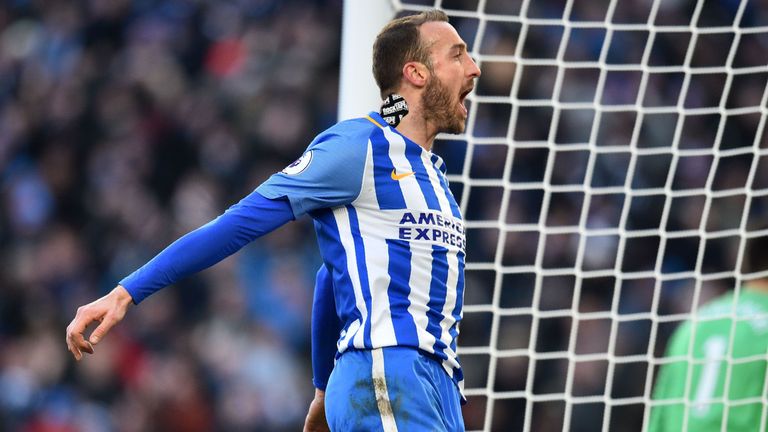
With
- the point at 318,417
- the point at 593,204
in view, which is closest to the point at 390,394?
the point at 318,417

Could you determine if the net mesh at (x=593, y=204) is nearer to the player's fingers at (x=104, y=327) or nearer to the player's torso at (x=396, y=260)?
the player's torso at (x=396, y=260)

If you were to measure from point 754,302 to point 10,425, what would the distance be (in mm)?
4187

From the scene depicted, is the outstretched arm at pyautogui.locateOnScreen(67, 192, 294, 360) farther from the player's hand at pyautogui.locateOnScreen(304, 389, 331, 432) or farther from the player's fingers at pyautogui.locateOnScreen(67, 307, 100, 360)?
the player's hand at pyautogui.locateOnScreen(304, 389, 331, 432)

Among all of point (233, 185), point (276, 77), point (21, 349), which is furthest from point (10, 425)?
point (276, 77)

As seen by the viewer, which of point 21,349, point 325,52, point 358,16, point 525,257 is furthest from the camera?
point 325,52

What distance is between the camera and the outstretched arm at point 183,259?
7.82ft

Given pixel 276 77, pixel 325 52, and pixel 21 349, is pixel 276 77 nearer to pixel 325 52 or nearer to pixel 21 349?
pixel 325 52

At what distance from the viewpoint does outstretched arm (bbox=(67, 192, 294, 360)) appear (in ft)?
7.82

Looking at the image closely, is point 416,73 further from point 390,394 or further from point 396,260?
point 390,394

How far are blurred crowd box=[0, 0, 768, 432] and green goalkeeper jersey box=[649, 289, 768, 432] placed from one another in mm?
1472

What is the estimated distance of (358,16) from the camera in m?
3.39

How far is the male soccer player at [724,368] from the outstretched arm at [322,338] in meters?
1.68

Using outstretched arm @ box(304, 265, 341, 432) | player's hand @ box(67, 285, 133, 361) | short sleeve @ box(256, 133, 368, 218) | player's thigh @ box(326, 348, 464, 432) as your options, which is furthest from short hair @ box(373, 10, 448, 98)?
player's hand @ box(67, 285, 133, 361)

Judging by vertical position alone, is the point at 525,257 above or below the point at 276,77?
below
